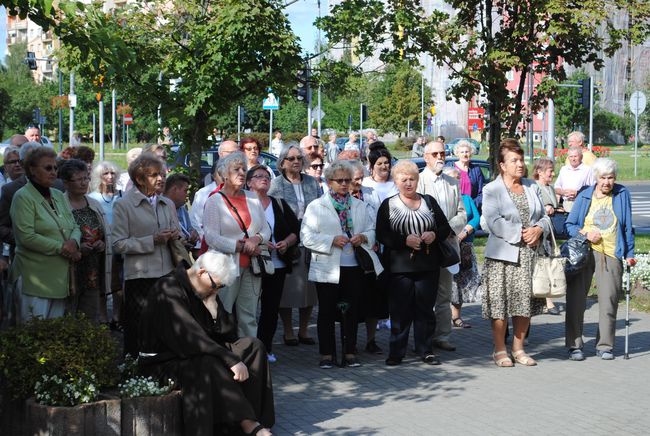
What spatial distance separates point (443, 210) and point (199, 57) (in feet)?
12.5

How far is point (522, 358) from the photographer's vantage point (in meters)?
9.73

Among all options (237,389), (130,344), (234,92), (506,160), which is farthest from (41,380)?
(234,92)

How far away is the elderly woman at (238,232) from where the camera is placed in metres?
8.84

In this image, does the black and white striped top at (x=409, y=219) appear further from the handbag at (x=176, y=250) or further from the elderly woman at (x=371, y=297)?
the handbag at (x=176, y=250)

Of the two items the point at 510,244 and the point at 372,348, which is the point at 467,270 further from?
the point at 510,244

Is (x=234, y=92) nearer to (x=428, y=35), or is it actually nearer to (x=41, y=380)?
(x=428, y=35)

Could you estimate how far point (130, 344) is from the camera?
8500 mm

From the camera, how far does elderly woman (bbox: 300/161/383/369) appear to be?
9.48 meters

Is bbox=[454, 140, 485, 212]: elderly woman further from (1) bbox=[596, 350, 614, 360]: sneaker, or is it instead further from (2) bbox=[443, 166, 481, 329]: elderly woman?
(1) bbox=[596, 350, 614, 360]: sneaker

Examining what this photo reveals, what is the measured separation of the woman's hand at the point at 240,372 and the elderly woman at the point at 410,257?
115 inches

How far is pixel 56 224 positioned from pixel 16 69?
120 metres

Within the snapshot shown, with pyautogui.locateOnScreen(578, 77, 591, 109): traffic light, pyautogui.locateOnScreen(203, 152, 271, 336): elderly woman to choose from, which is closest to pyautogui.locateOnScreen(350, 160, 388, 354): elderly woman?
pyautogui.locateOnScreen(203, 152, 271, 336): elderly woman

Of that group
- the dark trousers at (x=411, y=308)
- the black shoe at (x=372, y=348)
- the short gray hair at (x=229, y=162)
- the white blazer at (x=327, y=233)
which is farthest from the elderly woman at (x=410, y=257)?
the short gray hair at (x=229, y=162)

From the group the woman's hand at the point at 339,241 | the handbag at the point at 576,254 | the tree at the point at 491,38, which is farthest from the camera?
the tree at the point at 491,38
